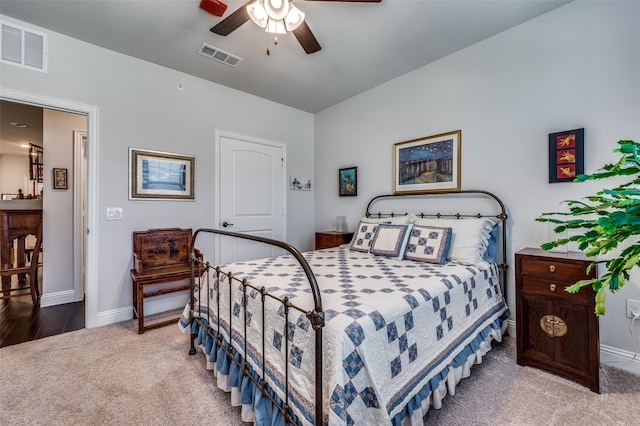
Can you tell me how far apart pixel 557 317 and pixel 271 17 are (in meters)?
2.77

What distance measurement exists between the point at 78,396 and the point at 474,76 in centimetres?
400

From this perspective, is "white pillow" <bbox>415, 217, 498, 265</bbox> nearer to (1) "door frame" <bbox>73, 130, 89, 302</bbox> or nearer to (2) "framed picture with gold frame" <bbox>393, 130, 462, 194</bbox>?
(2) "framed picture with gold frame" <bbox>393, 130, 462, 194</bbox>

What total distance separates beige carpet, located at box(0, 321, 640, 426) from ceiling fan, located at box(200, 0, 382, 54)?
7.95 feet

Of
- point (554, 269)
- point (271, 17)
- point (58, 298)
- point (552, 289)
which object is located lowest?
point (58, 298)

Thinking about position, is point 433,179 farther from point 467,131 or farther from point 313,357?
point 313,357

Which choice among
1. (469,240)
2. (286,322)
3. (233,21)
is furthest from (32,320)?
(469,240)

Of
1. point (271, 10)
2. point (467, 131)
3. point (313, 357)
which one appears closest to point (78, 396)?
point (313, 357)

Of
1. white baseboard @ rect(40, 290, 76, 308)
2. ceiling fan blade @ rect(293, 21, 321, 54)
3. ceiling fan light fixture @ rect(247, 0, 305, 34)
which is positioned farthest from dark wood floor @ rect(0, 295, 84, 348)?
ceiling fan blade @ rect(293, 21, 321, 54)

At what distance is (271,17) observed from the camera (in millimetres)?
1855

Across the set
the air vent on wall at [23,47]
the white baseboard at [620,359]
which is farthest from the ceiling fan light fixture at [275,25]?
the white baseboard at [620,359]

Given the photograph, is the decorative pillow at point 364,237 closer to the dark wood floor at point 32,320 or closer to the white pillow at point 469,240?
the white pillow at point 469,240

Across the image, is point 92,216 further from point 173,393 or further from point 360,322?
point 360,322

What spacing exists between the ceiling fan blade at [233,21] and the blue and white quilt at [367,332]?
1.73m

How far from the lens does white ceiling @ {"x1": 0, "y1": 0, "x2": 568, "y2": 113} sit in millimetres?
2234
